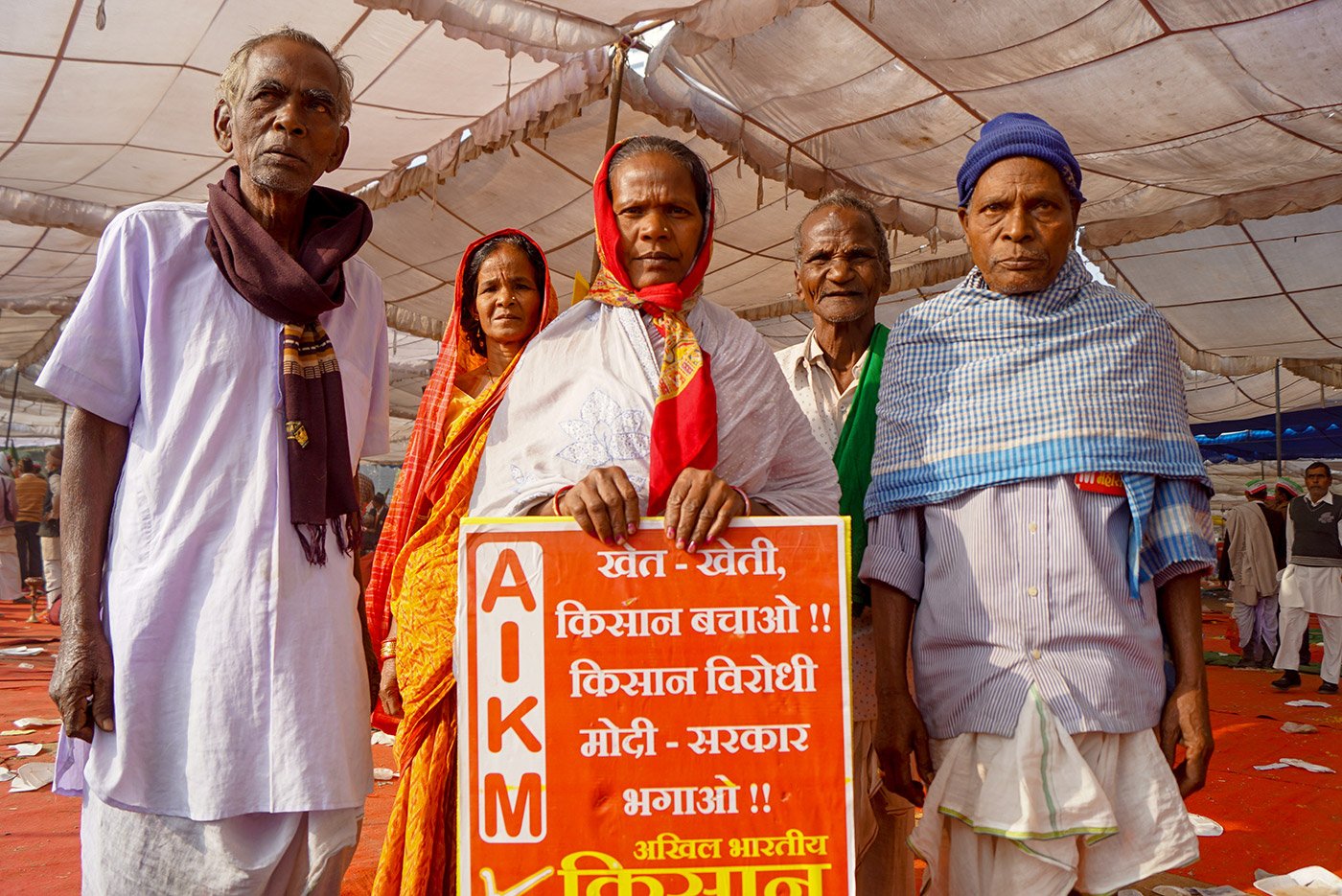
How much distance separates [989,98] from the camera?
20.1 ft

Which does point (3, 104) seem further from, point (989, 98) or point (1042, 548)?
point (1042, 548)

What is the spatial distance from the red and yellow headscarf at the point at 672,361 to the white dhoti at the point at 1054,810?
82cm

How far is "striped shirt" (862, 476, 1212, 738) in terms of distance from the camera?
201cm

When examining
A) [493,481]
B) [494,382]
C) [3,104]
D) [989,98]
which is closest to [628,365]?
[493,481]

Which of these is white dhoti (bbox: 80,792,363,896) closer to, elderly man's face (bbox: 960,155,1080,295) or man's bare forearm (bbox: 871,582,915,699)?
man's bare forearm (bbox: 871,582,915,699)

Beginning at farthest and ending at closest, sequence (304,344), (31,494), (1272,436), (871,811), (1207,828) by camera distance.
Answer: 1. (1272,436)
2. (31,494)
3. (1207,828)
4. (871,811)
5. (304,344)

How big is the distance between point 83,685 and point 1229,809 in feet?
18.7

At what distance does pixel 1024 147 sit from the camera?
2129 millimetres

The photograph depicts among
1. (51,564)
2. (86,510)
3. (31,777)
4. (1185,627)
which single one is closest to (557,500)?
(86,510)

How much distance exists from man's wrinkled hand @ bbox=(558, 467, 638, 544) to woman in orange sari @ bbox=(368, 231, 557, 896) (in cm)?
116

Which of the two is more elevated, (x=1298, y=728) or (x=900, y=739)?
(x=900, y=739)

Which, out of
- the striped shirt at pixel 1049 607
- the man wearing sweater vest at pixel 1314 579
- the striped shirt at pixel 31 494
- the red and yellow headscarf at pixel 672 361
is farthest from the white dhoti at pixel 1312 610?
the striped shirt at pixel 31 494

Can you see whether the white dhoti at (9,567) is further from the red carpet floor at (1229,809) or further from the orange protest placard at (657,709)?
the orange protest placard at (657,709)

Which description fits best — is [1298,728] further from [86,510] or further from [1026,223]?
[86,510]
